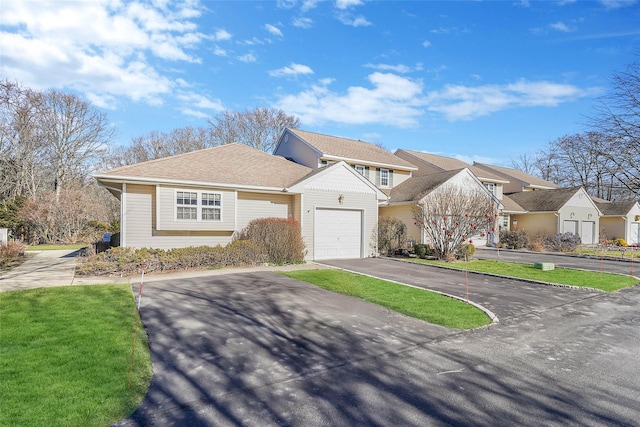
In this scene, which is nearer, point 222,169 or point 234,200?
point 234,200

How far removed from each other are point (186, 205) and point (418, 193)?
13051 mm

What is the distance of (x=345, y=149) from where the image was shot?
23.4 metres

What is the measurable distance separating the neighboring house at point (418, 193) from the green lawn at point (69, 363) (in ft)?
51.5

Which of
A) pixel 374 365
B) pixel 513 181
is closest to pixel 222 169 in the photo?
pixel 374 365

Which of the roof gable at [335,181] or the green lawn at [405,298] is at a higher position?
the roof gable at [335,181]

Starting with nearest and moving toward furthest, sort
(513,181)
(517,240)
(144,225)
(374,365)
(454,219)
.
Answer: (374,365)
(144,225)
(454,219)
(517,240)
(513,181)

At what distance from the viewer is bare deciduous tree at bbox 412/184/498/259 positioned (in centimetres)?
1628

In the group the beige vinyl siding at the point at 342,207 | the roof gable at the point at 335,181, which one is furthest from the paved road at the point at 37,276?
the beige vinyl siding at the point at 342,207

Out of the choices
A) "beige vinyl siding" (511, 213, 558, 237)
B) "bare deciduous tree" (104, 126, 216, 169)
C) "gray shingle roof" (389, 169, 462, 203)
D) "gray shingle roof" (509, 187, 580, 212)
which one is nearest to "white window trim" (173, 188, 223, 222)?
"gray shingle roof" (389, 169, 462, 203)

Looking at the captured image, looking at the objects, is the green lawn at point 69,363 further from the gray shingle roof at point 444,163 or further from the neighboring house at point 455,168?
the gray shingle roof at point 444,163

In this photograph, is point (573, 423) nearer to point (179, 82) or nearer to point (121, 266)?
point (121, 266)

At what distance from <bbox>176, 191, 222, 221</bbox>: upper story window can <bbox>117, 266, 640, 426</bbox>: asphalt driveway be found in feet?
19.2

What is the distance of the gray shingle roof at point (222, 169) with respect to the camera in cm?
1323

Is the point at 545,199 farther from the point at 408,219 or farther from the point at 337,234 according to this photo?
the point at 337,234
